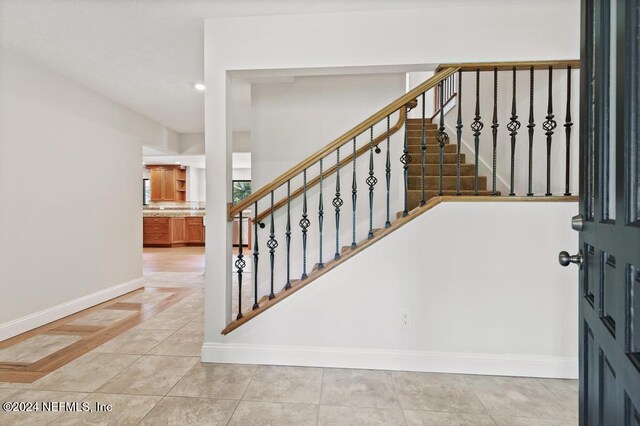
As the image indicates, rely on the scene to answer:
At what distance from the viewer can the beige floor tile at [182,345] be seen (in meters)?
2.29

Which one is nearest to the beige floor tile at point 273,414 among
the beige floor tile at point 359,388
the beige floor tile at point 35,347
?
the beige floor tile at point 359,388

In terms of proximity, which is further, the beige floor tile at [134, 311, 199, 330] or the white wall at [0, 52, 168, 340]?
the beige floor tile at [134, 311, 199, 330]

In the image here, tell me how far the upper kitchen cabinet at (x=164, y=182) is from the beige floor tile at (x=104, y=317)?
18.8 ft

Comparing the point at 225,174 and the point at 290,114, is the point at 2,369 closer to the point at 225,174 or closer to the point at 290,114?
the point at 225,174

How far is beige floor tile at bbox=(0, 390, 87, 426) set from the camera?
154cm

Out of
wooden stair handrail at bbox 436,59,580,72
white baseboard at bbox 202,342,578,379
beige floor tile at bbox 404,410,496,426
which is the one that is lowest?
beige floor tile at bbox 404,410,496,426

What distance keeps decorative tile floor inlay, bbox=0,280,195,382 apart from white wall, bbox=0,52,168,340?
20 cm

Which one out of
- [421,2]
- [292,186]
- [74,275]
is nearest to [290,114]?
[292,186]

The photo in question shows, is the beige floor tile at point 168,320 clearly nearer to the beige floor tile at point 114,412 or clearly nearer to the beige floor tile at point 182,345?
the beige floor tile at point 182,345

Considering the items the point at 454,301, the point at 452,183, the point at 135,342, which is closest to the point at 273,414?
the point at 454,301

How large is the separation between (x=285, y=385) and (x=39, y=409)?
4.31ft

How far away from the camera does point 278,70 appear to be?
215cm

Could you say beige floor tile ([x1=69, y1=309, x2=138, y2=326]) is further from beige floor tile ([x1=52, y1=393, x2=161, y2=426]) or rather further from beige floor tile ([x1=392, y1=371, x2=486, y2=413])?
beige floor tile ([x1=392, y1=371, x2=486, y2=413])

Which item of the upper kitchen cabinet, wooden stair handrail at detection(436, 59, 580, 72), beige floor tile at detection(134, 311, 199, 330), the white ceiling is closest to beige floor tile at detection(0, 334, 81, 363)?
beige floor tile at detection(134, 311, 199, 330)
